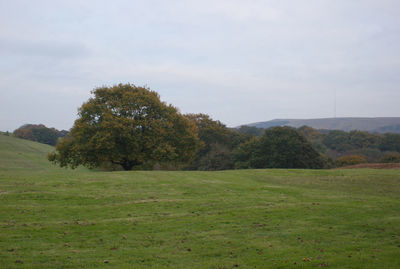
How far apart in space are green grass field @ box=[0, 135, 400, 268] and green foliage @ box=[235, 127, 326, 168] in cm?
2595

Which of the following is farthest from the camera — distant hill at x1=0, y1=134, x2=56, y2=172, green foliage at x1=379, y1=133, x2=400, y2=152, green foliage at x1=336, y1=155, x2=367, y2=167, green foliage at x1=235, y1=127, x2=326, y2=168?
green foliage at x1=379, y1=133, x2=400, y2=152

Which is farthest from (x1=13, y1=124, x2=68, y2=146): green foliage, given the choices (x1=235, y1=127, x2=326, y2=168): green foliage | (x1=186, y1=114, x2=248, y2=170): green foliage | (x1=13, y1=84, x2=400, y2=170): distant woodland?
(x1=235, y1=127, x2=326, y2=168): green foliage

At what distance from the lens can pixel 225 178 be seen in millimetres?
24844

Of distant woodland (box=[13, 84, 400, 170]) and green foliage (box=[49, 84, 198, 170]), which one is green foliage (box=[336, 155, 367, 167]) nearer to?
distant woodland (box=[13, 84, 400, 170])

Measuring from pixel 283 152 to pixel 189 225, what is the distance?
38543 mm

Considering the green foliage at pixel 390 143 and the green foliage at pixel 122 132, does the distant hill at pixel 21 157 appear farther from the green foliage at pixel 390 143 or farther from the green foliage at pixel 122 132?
the green foliage at pixel 390 143

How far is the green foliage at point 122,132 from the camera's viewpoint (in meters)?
33.1

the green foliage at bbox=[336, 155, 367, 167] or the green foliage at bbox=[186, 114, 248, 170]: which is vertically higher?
the green foliage at bbox=[186, 114, 248, 170]

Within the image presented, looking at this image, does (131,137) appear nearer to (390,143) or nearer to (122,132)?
(122,132)

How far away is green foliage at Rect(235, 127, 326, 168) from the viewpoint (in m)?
48.1

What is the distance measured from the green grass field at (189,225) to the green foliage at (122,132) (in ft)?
38.7

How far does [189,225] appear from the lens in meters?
12.1

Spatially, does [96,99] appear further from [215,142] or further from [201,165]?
[215,142]

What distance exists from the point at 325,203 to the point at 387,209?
2.73 meters
